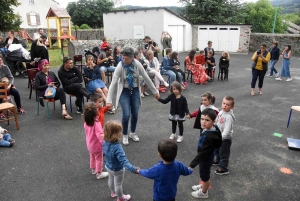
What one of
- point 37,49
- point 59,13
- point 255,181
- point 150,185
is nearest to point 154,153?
point 150,185

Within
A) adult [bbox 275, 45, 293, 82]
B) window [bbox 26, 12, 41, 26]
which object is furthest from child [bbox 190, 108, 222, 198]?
window [bbox 26, 12, 41, 26]

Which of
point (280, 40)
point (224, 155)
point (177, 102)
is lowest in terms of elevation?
point (224, 155)

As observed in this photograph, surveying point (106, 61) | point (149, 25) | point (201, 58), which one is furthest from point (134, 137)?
point (149, 25)

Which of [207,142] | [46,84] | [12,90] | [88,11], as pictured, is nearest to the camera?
[207,142]

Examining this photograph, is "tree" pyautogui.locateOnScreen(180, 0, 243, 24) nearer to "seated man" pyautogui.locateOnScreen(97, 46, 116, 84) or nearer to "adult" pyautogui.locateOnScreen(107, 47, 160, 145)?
"seated man" pyautogui.locateOnScreen(97, 46, 116, 84)

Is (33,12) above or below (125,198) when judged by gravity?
above

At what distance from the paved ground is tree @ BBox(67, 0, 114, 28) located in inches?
1328

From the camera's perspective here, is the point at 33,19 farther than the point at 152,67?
Yes

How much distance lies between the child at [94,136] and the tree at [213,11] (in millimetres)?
22060

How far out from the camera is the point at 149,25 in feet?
65.9

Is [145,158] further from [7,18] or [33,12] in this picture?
[33,12]

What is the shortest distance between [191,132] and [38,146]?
3.26 meters

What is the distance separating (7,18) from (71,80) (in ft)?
26.7

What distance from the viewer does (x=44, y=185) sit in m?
3.89
